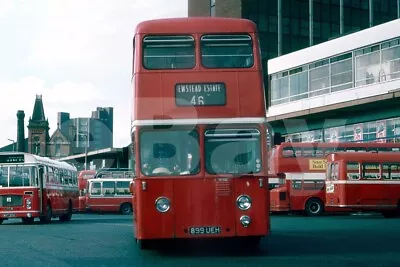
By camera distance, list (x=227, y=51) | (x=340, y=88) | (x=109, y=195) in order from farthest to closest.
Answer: (x=109, y=195), (x=340, y=88), (x=227, y=51)

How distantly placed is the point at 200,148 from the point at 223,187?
2.73 ft

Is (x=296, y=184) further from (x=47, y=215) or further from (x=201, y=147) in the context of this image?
(x=201, y=147)

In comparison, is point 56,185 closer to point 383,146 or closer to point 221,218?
point 383,146

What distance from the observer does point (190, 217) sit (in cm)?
1361

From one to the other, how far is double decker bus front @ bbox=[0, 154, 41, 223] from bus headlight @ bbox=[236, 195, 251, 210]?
16929 millimetres

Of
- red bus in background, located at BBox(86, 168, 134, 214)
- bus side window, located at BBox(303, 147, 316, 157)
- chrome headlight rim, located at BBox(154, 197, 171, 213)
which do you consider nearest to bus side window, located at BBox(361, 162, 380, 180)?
bus side window, located at BBox(303, 147, 316, 157)

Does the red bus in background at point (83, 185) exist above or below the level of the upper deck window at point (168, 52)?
below

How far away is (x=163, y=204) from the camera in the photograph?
13641 mm

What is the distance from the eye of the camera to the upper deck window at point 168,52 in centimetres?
1408

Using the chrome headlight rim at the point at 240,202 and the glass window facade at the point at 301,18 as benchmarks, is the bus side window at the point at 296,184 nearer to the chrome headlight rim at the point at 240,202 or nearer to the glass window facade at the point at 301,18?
the chrome headlight rim at the point at 240,202

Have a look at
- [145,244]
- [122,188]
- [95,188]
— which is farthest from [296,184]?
[145,244]

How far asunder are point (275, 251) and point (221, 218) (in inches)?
68.9

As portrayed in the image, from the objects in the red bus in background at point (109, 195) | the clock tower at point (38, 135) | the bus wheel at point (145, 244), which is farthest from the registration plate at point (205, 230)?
the clock tower at point (38, 135)

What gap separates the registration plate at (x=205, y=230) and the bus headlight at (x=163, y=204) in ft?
1.95
